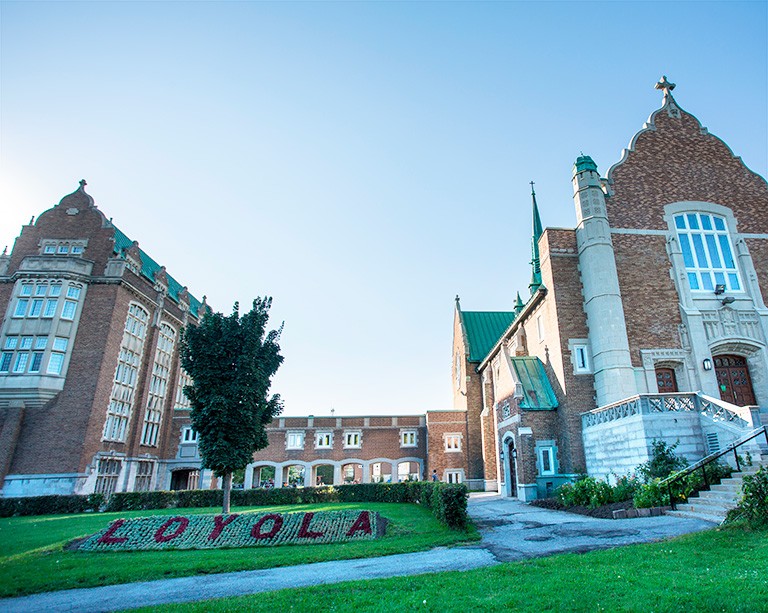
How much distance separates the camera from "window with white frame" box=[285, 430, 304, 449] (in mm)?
38938

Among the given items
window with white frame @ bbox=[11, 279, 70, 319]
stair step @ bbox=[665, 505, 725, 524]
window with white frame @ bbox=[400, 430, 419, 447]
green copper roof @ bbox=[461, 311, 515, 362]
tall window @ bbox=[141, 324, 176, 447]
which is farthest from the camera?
window with white frame @ bbox=[400, 430, 419, 447]

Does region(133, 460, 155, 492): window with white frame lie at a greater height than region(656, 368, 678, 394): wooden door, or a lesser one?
lesser

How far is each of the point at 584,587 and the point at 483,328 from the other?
119 feet

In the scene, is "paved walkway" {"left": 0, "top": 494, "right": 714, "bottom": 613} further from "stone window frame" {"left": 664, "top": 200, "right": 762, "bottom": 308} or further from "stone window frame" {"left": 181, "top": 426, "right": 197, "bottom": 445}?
"stone window frame" {"left": 181, "top": 426, "right": 197, "bottom": 445}

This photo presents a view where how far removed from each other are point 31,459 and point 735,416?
119 feet

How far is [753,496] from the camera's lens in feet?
28.7

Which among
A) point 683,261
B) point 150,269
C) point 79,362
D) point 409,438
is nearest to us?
point 683,261

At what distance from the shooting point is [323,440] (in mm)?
39188

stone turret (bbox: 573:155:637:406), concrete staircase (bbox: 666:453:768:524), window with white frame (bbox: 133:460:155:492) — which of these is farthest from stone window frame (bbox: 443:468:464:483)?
concrete staircase (bbox: 666:453:768:524)

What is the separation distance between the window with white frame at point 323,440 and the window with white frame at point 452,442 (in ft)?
31.9

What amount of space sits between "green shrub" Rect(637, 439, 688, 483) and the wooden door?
6345 millimetres

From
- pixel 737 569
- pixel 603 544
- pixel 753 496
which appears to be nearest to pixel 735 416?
pixel 753 496

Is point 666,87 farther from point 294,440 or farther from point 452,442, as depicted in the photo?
point 294,440

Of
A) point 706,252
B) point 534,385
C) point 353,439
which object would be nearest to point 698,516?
point 534,385
